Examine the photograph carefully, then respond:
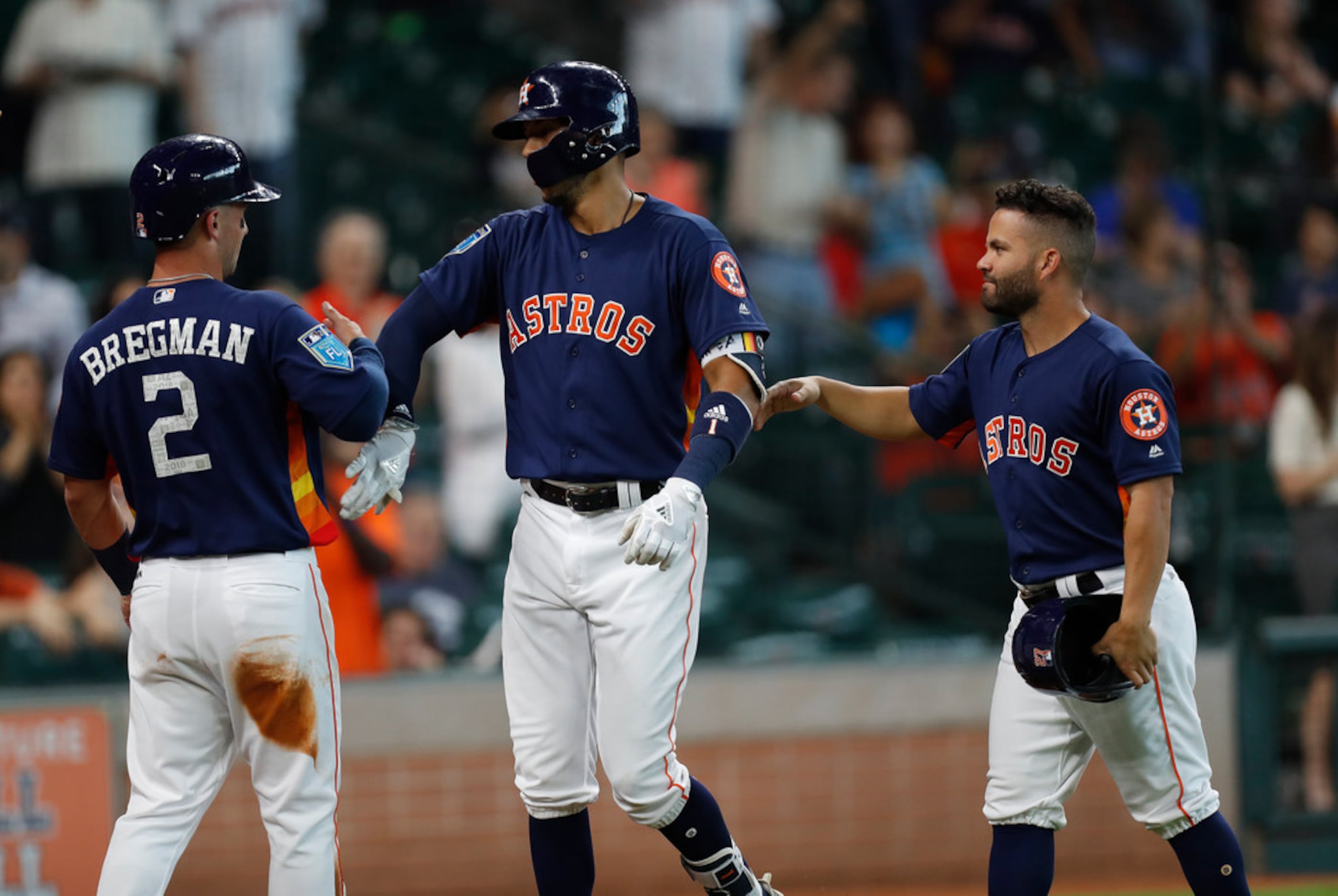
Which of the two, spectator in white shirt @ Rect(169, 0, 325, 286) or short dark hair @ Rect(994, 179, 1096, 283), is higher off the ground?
spectator in white shirt @ Rect(169, 0, 325, 286)

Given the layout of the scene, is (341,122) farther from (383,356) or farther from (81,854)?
(383,356)

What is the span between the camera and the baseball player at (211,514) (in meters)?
3.74

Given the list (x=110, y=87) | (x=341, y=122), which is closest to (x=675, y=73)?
(x=341, y=122)

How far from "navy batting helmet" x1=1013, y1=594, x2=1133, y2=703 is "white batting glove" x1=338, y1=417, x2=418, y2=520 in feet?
5.30

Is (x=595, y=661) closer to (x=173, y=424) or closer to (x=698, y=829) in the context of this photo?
(x=698, y=829)

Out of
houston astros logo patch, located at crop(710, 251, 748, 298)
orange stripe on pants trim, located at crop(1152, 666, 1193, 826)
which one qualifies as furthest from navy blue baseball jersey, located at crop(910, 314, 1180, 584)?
houston astros logo patch, located at crop(710, 251, 748, 298)

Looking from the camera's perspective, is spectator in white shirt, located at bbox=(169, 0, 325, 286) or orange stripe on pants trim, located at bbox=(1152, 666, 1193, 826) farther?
spectator in white shirt, located at bbox=(169, 0, 325, 286)

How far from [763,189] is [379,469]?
15.2 feet

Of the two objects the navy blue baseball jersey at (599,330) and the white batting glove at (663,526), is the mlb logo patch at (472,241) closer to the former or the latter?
the navy blue baseball jersey at (599,330)

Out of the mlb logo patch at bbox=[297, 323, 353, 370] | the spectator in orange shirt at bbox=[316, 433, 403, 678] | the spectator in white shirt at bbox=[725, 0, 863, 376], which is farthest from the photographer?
the spectator in white shirt at bbox=[725, 0, 863, 376]

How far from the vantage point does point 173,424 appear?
374 centimetres

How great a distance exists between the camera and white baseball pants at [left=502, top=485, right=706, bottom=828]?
395cm

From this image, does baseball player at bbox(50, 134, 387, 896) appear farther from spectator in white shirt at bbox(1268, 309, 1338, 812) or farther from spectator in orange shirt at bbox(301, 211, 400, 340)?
spectator in white shirt at bbox(1268, 309, 1338, 812)

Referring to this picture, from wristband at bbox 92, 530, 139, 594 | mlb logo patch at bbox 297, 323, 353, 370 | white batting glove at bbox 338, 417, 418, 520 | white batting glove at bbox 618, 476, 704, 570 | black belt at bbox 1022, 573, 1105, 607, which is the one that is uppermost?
mlb logo patch at bbox 297, 323, 353, 370
